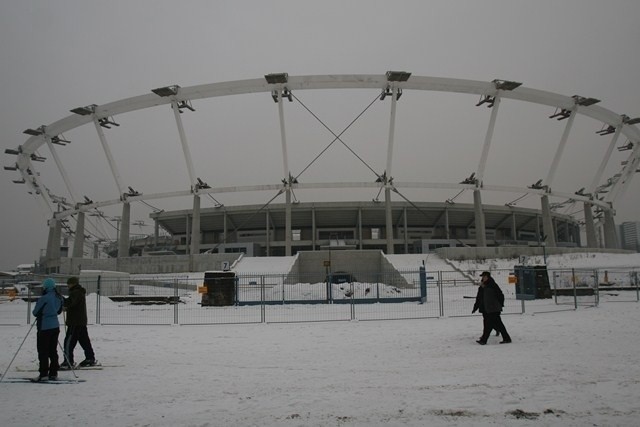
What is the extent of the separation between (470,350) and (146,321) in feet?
36.3

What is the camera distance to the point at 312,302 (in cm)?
2073

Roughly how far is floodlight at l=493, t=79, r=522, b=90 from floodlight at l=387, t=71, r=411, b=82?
785 cm

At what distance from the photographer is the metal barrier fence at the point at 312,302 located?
15.9 metres

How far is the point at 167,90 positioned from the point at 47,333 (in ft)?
114

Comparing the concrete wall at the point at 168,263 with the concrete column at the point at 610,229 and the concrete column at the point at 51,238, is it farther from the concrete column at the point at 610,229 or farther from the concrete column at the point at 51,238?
the concrete column at the point at 610,229

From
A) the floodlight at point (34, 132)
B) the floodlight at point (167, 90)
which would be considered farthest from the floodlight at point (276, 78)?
the floodlight at point (34, 132)

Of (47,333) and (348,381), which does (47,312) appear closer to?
(47,333)

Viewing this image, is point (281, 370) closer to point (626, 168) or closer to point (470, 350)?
point (470, 350)

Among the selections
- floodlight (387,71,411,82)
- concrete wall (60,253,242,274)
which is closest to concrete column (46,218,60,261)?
concrete wall (60,253,242,274)

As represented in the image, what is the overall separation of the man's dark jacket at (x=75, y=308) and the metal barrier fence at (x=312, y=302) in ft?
21.9

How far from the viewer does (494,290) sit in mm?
9648

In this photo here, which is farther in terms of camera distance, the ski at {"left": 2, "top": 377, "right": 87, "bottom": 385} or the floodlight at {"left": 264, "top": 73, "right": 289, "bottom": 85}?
the floodlight at {"left": 264, "top": 73, "right": 289, "bottom": 85}

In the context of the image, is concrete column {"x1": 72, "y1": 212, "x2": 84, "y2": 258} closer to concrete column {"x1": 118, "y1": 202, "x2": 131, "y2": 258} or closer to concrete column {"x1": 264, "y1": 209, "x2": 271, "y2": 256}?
concrete column {"x1": 118, "y1": 202, "x2": 131, "y2": 258}

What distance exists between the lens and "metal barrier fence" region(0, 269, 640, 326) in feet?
52.1
